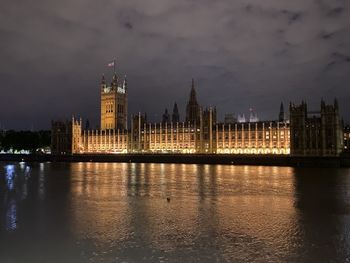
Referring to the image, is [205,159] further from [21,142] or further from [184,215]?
[184,215]

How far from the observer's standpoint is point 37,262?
13.6m

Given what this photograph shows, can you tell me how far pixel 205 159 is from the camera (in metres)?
88.1

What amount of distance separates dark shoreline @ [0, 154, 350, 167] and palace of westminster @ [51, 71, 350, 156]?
9951 mm

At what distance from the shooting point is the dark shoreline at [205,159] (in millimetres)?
73312

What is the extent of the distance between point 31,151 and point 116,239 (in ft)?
407

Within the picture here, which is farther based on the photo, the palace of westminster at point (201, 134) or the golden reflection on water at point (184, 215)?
the palace of westminster at point (201, 134)

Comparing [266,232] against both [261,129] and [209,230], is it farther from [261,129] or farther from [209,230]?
[261,129]

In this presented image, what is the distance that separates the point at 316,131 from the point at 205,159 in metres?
23.7

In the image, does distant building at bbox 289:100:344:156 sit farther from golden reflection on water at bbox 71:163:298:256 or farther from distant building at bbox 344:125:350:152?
golden reflection on water at bbox 71:163:298:256

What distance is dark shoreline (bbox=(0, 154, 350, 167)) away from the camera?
7331 centimetres

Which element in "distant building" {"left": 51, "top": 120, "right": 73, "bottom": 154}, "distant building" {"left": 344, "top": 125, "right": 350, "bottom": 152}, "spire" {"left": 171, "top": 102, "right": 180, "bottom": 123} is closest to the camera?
"distant building" {"left": 344, "top": 125, "right": 350, "bottom": 152}

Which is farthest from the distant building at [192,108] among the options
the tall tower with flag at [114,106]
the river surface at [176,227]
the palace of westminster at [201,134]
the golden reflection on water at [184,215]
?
the river surface at [176,227]

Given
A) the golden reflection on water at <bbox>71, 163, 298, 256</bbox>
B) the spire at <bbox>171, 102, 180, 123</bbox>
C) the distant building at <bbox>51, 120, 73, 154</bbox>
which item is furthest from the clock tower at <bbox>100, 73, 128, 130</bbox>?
the golden reflection on water at <bbox>71, 163, 298, 256</bbox>

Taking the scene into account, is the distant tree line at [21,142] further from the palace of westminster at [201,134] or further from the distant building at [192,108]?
the distant building at [192,108]
